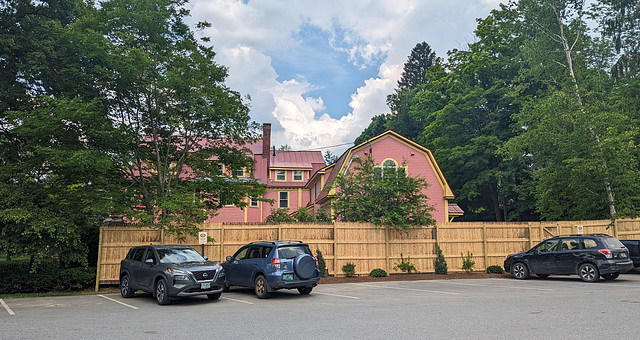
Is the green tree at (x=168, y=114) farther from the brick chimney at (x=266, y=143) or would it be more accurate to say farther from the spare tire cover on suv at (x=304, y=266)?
the brick chimney at (x=266, y=143)

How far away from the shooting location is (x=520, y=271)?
61.6ft

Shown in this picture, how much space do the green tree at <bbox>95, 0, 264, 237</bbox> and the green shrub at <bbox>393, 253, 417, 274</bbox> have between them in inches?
285

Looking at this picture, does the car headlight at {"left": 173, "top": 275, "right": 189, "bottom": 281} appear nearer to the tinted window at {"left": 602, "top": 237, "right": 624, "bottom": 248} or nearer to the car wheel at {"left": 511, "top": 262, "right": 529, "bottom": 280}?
the car wheel at {"left": 511, "top": 262, "right": 529, "bottom": 280}

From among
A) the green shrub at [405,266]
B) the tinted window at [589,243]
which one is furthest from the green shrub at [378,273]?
the tinted window at [589,243]

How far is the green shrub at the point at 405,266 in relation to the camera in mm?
20578

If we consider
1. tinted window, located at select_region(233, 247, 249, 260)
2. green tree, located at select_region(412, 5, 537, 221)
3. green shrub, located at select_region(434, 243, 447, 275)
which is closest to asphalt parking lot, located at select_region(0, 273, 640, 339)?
tinted window, located at select_region(233, 247, 249, 260)

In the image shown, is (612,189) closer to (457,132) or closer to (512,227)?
(512,227)

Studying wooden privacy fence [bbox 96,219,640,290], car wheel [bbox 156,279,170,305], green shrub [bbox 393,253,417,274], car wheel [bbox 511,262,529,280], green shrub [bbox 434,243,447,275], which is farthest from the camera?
green shrub [bbox 434,243,447,275]

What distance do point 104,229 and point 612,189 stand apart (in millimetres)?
24475

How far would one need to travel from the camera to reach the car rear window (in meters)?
13.4

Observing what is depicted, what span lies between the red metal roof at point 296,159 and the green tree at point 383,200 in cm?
2666

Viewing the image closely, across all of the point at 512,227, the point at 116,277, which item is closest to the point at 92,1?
the point at 116,277

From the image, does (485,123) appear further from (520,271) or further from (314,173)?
(520,271)

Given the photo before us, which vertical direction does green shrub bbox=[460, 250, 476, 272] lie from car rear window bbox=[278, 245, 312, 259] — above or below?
below
